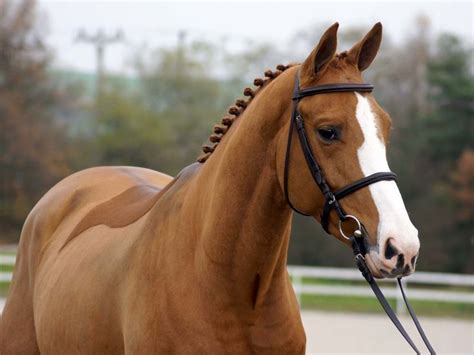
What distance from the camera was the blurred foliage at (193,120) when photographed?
20266 millimetres

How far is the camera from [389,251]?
9.38 feet

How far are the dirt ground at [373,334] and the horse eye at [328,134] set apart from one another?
21.4ft

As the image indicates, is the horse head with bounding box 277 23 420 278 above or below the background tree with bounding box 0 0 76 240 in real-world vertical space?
above

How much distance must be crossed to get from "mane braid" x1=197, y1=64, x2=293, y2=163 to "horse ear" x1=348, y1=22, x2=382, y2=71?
326 millimetres

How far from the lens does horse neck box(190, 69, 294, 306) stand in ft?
11.1

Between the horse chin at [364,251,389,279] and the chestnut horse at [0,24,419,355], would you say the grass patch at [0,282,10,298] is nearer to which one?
the chestnut horse at [0,24,419,355]

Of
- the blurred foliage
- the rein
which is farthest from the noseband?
the blurred foliage

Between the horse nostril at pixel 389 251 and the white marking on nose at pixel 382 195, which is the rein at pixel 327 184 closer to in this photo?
the white marking on nose at pixel 382 195

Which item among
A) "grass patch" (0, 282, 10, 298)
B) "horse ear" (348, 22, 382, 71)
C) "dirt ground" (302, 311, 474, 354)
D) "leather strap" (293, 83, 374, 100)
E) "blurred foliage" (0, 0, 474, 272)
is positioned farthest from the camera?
"blurred foliage" (0, 0, 474, 272)

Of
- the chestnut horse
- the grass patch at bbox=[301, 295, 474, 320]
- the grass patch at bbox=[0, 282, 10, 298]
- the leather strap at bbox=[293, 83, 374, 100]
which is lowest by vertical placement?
the grass patch at bbox=[0, 282, 10, 298]

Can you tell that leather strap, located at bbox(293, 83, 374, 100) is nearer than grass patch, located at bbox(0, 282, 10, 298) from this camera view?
Yes

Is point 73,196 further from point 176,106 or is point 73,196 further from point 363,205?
point 176,106

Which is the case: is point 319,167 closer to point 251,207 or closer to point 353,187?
point 353,187

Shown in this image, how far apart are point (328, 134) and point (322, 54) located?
0.33m
